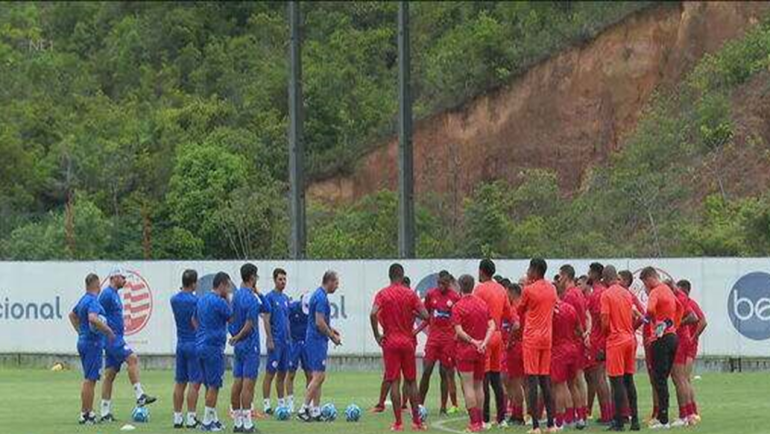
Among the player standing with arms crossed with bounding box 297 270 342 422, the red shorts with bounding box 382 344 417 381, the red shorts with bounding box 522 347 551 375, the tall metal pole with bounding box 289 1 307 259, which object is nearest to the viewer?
the red shorts with bounding box 522 347 551 375

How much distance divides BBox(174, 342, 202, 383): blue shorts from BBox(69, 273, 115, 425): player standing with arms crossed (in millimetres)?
1611

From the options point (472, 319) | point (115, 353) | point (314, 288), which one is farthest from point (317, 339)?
point (314, 288)

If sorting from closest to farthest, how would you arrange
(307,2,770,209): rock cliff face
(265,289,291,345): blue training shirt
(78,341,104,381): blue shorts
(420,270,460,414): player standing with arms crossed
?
1. (420,270,460,414): player standing with arms crossed
2. (78,341,104,381): blue shorts
3. (265,289,291,345): blue training shirt
4. (307,2,770,209): rock cliff face

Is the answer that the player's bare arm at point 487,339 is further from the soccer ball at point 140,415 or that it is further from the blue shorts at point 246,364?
the soccer ball at point 140,415

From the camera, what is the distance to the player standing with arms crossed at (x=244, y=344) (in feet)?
84.6

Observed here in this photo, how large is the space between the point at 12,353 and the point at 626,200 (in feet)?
75.6

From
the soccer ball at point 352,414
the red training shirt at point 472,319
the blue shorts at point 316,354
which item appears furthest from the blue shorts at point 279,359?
the red training shirt at point 472,319

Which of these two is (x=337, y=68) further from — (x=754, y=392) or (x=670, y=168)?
(x=754, y=392)

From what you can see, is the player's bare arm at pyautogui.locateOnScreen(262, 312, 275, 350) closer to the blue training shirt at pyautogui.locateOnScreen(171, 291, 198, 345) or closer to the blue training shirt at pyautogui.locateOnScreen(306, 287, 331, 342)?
the blue training shirt at pyautogui.locateOnScreen(306, 287, 331, 342)

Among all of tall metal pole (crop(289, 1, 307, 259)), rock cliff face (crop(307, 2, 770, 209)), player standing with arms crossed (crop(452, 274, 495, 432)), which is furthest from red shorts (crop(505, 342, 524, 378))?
rock cliff face (crop(307, 2, 770, 209))

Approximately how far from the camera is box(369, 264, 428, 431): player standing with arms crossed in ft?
85.3

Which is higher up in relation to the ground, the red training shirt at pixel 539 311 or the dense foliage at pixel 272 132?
the dense foliage at pixel 272 132

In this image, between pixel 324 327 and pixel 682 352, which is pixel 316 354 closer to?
pixel 324 327

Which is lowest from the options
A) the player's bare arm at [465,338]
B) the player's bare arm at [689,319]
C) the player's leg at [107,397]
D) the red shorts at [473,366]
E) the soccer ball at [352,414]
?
the soccer ball at [352,414]
